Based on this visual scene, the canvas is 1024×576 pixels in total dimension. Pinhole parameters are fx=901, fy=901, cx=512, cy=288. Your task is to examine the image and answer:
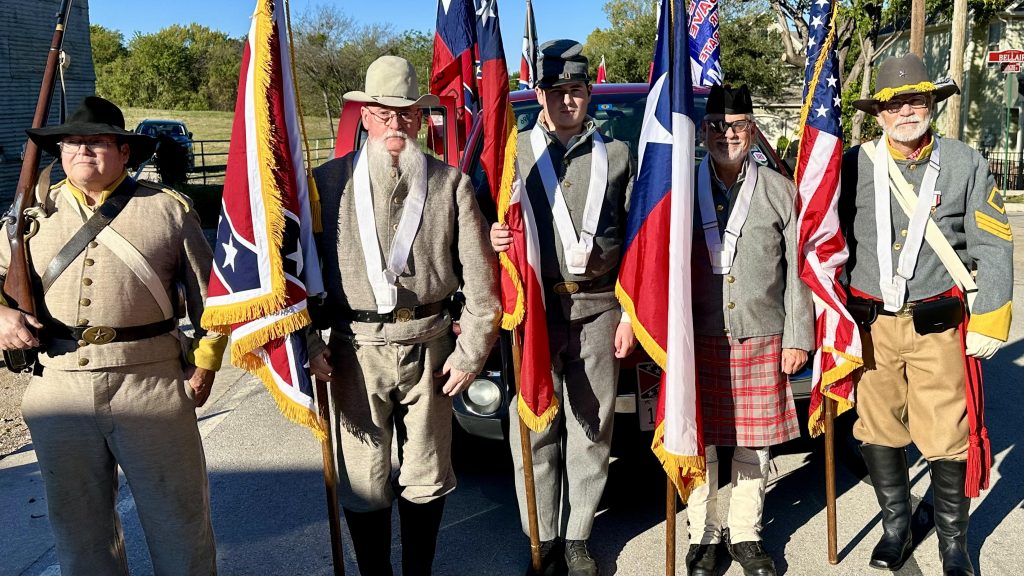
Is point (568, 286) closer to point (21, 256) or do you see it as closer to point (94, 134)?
point (94, 134)

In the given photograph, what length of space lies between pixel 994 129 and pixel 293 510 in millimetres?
27917

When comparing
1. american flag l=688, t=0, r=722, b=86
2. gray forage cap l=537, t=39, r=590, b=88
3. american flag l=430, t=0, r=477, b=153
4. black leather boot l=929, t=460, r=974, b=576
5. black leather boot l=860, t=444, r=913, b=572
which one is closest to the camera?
gray forage cap l=537, t=39, r=590, b=88

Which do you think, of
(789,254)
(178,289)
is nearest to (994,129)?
(789,254)

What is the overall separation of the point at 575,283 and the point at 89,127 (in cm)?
188

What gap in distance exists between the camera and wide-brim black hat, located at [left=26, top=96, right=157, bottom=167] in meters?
2.99

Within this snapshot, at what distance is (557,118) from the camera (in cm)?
371

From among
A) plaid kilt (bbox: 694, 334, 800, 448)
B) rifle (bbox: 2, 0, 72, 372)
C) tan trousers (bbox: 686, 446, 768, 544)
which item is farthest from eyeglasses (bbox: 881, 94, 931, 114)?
rifle (bbox: 2, 0, 72, 372)

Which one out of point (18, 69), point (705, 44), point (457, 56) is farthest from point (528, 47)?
point (18, 69)

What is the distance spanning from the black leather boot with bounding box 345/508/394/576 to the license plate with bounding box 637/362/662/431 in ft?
4.24

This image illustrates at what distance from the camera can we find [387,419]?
3.48 metres

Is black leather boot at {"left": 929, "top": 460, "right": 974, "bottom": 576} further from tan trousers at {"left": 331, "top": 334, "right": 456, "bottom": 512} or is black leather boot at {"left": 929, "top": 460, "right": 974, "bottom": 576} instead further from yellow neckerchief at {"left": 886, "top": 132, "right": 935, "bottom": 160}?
tan trousers at {"left": 331, "top": 334, "right": 456, "bottom": 512}

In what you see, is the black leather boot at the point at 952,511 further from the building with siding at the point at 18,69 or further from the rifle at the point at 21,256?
the building with siding at the point at 18,69

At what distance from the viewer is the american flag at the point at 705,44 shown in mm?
7316

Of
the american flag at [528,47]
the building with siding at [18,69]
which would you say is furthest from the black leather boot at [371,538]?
the building with siding at [18,69]
